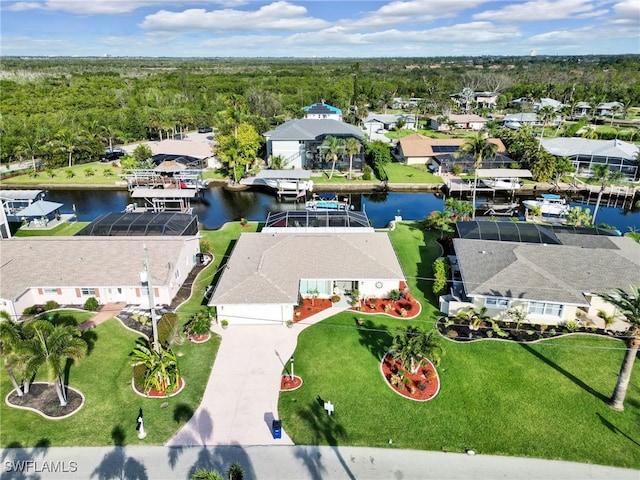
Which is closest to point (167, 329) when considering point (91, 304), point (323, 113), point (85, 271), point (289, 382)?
point (91, 304)

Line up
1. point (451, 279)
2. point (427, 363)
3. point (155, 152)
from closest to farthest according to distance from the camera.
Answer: point (427, 363), point (451, 279), point (155, 152)

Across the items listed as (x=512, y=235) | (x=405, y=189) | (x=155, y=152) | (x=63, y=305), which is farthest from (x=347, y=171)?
(x=63, y=305)

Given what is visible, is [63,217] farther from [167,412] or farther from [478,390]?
[478,390]

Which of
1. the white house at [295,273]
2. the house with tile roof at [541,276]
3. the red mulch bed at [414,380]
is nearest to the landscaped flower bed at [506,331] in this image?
the house with tile roof at [541,276]

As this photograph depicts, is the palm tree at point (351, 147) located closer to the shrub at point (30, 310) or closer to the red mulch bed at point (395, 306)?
the red mulch bed at point (395, 306)

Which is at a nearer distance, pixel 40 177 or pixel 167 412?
pixel 167 412

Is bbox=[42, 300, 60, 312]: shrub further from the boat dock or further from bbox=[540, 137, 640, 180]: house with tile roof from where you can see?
bbox=[540, 137, 640, 180]: house with tile roof
